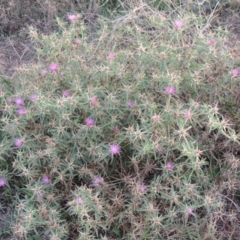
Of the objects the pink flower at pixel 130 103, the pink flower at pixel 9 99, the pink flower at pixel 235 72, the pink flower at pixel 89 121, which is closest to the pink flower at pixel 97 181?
the pink flower at pixel 89 121

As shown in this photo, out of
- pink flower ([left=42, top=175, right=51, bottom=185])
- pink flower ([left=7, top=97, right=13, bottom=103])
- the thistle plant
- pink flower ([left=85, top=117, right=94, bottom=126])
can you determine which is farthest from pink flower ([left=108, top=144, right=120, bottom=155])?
pink flower ([left=7, top=97, right=13, bottom=103])

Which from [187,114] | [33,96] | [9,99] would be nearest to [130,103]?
[187,114]

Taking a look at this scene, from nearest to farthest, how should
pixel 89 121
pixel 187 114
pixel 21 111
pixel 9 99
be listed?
pixel 187 114
pixel 89 121
pixel 21 111
pixel 9 99

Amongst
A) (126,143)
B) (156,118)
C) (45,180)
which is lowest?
(45,180)

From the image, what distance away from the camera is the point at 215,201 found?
219 cm

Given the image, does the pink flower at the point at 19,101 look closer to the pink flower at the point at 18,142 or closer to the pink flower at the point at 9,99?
the pink flower at the point at 9,99

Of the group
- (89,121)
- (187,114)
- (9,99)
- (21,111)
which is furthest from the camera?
(9,99)

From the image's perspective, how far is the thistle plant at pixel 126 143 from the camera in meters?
2.15

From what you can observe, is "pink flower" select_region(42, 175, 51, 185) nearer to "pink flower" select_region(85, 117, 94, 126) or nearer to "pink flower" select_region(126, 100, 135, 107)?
"pink flower" select_region(85, 117, 94, 126)

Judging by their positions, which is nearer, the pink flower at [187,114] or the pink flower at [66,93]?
the pink flower at [187,114]

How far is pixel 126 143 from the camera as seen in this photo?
90.7 inches

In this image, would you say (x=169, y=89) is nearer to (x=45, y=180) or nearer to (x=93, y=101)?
(x=93, y=101)

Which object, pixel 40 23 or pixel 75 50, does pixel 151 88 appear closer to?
pixel 75 50

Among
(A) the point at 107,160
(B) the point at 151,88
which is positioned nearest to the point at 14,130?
(A) the point at 107,160
